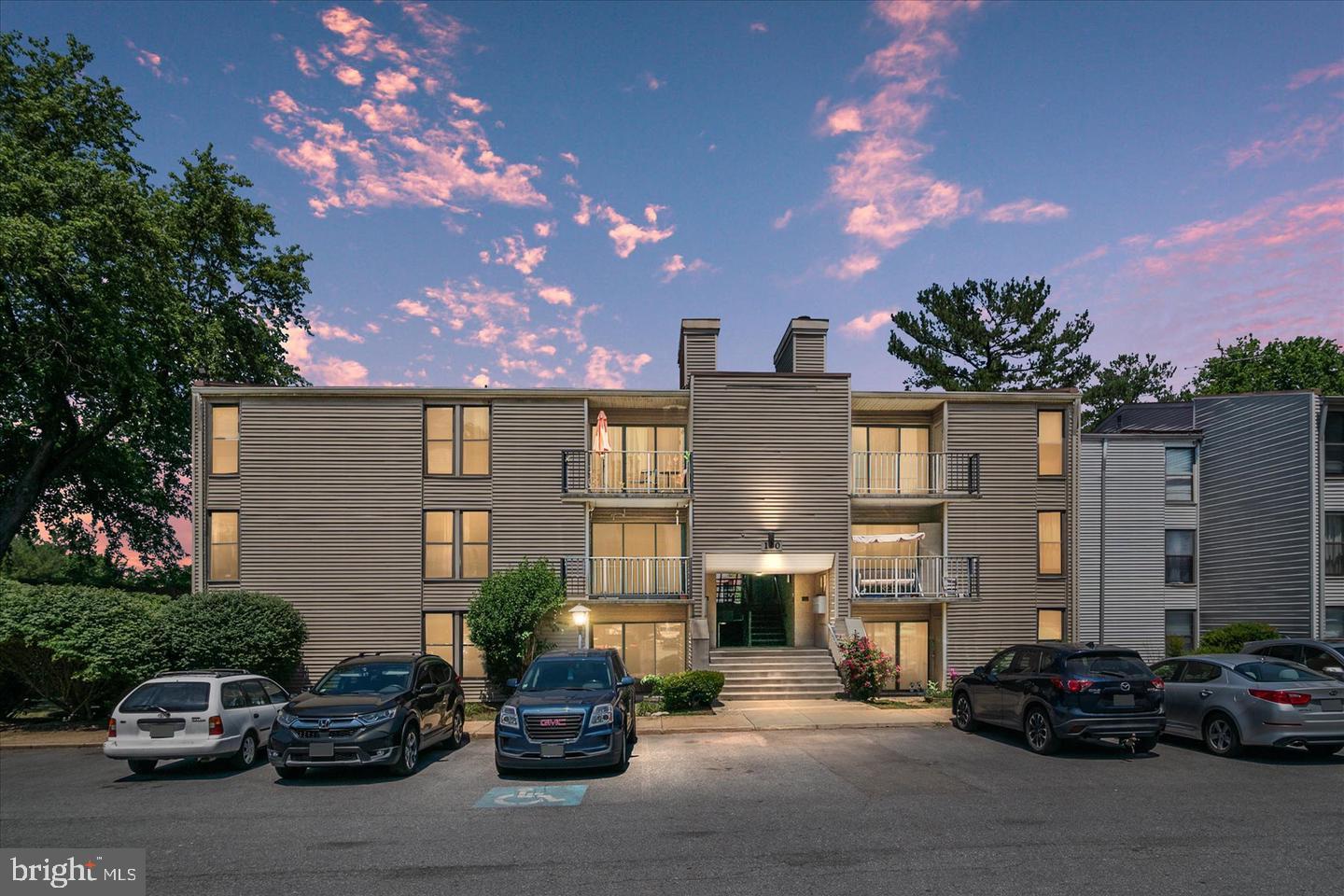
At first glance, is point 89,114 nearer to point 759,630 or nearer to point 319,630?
point 319,630

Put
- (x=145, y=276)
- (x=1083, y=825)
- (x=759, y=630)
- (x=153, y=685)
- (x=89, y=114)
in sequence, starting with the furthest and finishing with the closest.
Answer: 1. (x=89, y=114)
2. (x=145, y=276)
3. (x=759, y=630)
4. (x=153, y=685)
5. (x=1083, y=825)

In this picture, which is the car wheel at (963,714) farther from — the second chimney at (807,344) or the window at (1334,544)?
the window at (1334,544)

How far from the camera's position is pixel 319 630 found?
20.8m

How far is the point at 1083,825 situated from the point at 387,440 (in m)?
18.1

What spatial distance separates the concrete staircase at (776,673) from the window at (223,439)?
46.1ft

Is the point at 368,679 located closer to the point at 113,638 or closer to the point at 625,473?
the point at 113,638

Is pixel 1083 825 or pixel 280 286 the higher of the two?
pixel 280 286

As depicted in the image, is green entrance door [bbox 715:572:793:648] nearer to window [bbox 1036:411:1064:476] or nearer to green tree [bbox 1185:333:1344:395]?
window [bbox 1036:411:1064:476]

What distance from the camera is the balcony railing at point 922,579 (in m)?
21.6

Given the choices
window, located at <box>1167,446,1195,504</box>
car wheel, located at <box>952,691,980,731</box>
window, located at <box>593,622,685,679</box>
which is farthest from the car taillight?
window, located at <box>1167,446,1195,504</box>

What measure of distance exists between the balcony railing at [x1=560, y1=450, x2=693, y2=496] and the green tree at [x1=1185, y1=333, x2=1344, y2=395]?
36742mm

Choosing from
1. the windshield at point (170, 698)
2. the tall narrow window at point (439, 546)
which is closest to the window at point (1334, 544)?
the tall narrow window at point (439, 546)

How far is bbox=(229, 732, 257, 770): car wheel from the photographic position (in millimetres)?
12984

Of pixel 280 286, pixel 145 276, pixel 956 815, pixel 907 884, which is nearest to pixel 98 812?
pixel 907 884
